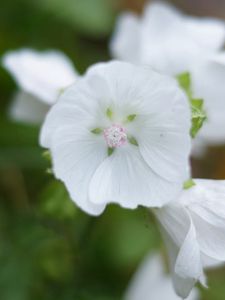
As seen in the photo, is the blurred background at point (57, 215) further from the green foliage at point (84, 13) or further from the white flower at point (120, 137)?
the white flower at point (120, 137)

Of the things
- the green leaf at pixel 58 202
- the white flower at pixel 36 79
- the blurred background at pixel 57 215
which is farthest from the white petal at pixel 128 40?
the green leaf at pixel 58 202

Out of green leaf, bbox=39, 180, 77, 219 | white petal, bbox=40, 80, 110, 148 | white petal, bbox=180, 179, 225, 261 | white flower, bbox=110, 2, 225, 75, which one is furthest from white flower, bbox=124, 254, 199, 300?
white petal, bbox=40, 80, 110, 148

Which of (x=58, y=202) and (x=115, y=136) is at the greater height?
(x=115, y=136)

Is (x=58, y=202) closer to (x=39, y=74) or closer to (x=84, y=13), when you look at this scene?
(x=39, y=74)

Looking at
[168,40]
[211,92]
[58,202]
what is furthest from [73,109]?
[168,40]

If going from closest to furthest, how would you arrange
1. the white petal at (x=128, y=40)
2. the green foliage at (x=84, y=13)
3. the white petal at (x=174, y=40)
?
the white petal at (x=174, y=40) < the white petal at (x=128, y=40) < the green foliage at (x=84, y=13)

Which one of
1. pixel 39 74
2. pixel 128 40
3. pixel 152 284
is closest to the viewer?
pixel 39 74
